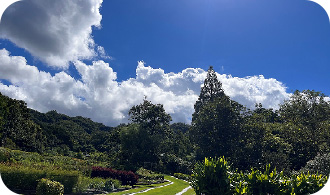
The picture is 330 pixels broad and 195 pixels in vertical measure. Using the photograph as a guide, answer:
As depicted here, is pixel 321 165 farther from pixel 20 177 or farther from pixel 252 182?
pixel 20 177

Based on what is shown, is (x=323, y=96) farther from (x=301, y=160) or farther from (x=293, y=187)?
(x=293, y=187)

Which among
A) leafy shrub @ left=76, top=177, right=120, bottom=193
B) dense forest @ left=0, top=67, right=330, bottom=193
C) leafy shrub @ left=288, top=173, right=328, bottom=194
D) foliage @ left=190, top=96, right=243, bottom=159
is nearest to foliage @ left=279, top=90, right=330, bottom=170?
dense forest @ left=0, top=67, right=330, bottom=193

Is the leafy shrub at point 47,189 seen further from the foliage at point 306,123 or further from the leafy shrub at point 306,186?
the foliage at point 306,123

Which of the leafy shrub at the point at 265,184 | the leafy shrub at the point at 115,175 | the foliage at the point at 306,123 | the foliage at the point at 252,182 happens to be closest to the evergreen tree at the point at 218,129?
the foliage at the point at 306,123

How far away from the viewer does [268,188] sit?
8.16 meters

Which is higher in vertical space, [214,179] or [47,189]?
[214,179]

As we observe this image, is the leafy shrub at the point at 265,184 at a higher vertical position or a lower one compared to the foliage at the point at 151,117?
lower

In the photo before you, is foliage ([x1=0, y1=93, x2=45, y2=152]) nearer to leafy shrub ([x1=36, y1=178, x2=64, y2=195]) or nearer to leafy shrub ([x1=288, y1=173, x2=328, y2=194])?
leafy shrub ([x1=36, y1=178, x2=64, y2=195])

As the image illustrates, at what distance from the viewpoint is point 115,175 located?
15.6 m

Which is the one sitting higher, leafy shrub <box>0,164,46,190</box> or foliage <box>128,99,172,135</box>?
foliage <box>128,99,172,135</box>

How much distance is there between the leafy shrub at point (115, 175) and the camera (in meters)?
15.3

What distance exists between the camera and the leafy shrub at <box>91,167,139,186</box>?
1534cm

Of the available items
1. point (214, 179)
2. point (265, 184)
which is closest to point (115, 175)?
point (214, 179)

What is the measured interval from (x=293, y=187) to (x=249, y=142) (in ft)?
50.2
